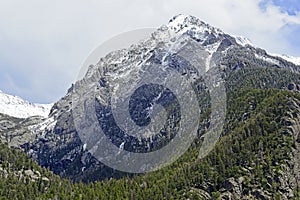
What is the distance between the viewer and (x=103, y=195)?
192125mm

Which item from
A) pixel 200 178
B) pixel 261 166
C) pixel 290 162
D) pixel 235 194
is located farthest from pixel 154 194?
pixel 290 162

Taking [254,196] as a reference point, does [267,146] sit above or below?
above

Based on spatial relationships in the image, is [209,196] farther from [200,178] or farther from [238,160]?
[238,160]

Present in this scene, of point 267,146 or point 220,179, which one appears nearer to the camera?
point 220,179

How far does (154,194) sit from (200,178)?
18.7m

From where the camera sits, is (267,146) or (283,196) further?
(267,146)

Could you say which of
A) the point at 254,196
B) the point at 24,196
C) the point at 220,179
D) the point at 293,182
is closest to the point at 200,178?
the point at 220,179

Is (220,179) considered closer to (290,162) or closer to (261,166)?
(261,166)

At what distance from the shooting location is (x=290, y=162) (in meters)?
192

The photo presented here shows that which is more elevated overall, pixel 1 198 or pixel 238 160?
pixel 238 160

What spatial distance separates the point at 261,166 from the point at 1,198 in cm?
10105

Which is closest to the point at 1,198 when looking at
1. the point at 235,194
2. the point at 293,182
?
the point at 235,194

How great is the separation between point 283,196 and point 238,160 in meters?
23.3

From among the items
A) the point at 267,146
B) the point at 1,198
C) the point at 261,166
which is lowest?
A: the point at 1,198
